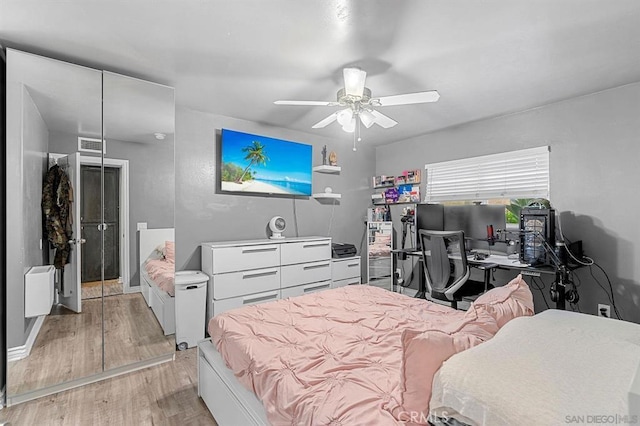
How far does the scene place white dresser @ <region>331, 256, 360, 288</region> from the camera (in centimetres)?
412

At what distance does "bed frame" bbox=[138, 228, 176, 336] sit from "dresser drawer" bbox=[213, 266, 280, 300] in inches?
17.1

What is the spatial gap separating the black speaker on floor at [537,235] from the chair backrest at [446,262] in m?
0.61

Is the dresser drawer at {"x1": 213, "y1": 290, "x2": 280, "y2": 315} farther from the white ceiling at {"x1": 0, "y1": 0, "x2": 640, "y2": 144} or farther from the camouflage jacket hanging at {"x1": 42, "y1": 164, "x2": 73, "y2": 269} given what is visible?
the white ceiling at {"x1": 0, "y1": 0, "x2": 640, "y2": 144}

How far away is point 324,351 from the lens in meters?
1.58

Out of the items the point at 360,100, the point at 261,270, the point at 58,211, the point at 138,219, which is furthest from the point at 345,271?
the point at 58,211

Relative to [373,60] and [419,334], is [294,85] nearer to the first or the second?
[373,60]

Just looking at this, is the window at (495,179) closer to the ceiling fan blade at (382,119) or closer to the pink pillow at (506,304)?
the ceiling fan blade at (382,119)

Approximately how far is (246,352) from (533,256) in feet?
9.12

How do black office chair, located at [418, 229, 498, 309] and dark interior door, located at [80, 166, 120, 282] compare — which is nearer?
dark interior door, located at [80, 166, 120, 282]

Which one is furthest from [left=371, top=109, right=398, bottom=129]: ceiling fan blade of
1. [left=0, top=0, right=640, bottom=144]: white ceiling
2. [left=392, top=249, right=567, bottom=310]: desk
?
[left=392, top=249, right=567, bottom=310]: desk

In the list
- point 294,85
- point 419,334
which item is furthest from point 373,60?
point 419,334

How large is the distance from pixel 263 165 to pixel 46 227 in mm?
2203

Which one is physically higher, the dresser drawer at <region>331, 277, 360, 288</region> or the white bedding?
the white bedding

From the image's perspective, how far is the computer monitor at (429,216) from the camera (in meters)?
4.04
